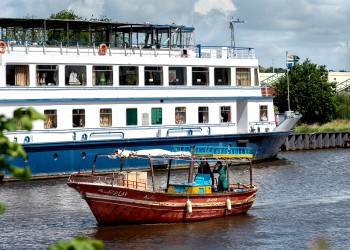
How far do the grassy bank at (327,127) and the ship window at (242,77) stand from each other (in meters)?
16.9

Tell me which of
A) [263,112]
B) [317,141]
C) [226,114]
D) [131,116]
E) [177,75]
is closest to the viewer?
[131,116]

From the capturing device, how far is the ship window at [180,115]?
1484 inches

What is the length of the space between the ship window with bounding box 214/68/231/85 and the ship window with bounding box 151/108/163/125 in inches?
156

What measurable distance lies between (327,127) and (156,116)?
26.8m

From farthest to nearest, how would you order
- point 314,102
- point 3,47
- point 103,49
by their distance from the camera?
1. point 314,102
2. point 103,49
3. point 3,47

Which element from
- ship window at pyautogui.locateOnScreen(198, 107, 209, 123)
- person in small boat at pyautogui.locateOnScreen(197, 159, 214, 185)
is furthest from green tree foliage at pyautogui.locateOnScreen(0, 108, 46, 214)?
ship window at pyautogui.locateOnScreen(198, 107, 209, 123)

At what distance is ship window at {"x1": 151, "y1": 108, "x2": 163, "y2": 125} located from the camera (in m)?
36.8

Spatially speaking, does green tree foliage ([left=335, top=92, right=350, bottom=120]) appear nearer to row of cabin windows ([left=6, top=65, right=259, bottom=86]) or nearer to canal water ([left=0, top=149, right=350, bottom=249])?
row of cabin windows ([left=6, top=65, right=259, bottom=86])

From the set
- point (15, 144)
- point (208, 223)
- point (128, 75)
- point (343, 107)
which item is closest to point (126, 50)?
point (128, 75)

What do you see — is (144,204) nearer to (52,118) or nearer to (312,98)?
(52,118)

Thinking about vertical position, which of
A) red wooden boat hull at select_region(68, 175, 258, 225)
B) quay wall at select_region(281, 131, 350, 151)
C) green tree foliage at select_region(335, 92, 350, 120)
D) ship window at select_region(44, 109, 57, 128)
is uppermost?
green tree foliage at select_region(335, 92, 350, 120)

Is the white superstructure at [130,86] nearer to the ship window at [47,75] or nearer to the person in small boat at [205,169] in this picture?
the ship window at [47,75]

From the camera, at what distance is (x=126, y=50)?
37.0m

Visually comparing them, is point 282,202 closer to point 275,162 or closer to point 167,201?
point 167,201
